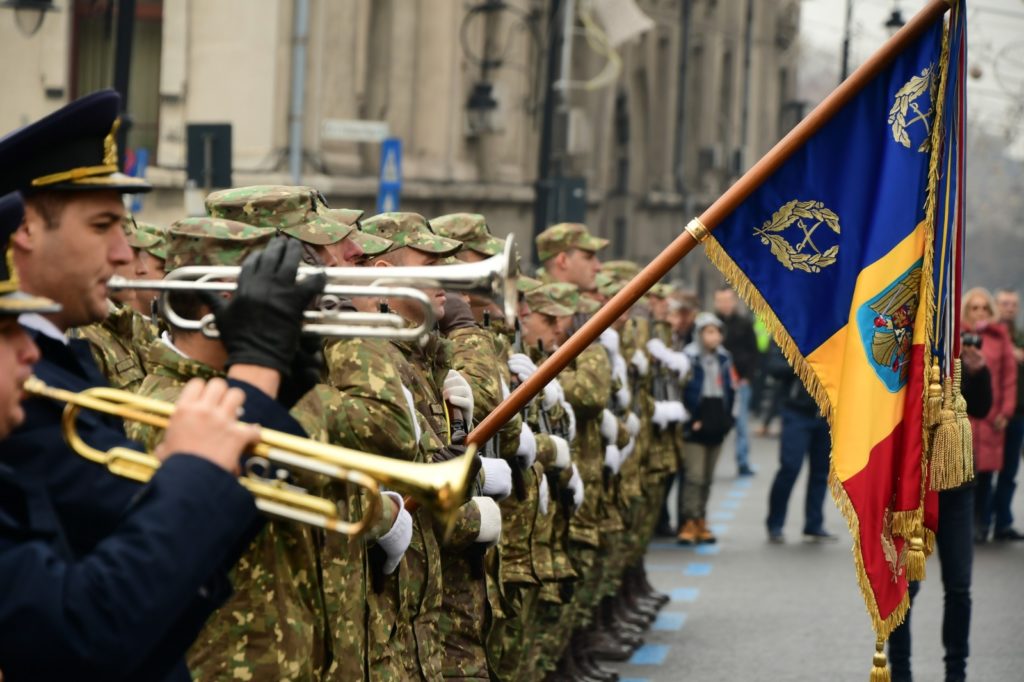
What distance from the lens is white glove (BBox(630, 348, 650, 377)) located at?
Result: 14.0 meters

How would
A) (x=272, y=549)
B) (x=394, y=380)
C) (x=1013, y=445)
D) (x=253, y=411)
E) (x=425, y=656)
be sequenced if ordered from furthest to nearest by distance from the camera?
(x=1013, y=445)
(x=425, y=656)
(x=394, y=380)
(x=272, y=549)
(x=253, y=411)

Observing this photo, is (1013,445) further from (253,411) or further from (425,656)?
(253,411)

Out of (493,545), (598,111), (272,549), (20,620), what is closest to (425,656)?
(493,545)

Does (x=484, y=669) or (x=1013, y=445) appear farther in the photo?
(x=1013, y=445)

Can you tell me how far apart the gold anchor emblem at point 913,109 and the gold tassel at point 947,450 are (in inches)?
32.6

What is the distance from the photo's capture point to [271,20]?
76.3 feet

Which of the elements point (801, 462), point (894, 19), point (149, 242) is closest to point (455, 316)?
point (149, 242)

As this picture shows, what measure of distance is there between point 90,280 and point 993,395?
44.8 ft

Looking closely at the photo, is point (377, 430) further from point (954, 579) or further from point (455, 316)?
point (954, 579)

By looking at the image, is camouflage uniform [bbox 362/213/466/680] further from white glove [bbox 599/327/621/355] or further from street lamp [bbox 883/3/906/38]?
street lamp [bbox 883/3/906/38]

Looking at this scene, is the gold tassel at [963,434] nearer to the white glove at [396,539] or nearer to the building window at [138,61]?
the white glove at [396,539]

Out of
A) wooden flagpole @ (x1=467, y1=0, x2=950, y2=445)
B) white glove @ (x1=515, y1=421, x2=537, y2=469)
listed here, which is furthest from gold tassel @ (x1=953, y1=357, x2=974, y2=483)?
white glove @ (x1=515, y1=421, x2=537, y2=469)

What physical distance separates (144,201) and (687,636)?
12037 millimetres

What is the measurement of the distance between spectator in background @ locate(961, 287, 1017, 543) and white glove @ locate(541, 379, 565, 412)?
22.2ft
